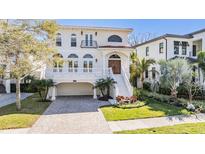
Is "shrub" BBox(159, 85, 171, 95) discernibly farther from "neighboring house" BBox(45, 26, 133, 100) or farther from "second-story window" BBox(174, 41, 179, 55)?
"second-story window" BBox(174, 41, 179, 55)

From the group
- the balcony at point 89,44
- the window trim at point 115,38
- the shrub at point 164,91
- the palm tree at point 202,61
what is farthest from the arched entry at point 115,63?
the palm tree at point 202,61

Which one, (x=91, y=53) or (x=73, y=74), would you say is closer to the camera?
(x=73, y=74)

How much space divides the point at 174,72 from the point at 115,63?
590 cm

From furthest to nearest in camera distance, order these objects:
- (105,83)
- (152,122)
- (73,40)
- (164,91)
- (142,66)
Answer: (142,66) < (73,40) < (164,91) < (105,83) < (152,122)

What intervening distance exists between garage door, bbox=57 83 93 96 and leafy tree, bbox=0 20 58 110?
7.05 metres

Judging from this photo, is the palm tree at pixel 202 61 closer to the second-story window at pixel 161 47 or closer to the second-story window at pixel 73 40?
the second-story window at pixel 161 47

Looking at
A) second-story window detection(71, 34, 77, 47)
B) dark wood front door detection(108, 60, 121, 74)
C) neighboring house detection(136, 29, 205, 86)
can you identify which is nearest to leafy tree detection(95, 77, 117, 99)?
dark wood front door detection(108, 60, 121, 74)

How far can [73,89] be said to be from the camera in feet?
62.0

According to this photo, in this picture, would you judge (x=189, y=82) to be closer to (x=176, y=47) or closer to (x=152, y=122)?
(x=152, y=122)

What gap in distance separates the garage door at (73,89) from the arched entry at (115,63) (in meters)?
2.81

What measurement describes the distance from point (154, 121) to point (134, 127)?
1485 mm

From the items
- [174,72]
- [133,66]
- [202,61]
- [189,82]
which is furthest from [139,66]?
[189,82]

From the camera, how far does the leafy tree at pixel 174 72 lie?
1445 centimetres

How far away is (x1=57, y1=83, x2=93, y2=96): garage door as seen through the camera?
18692 mm
